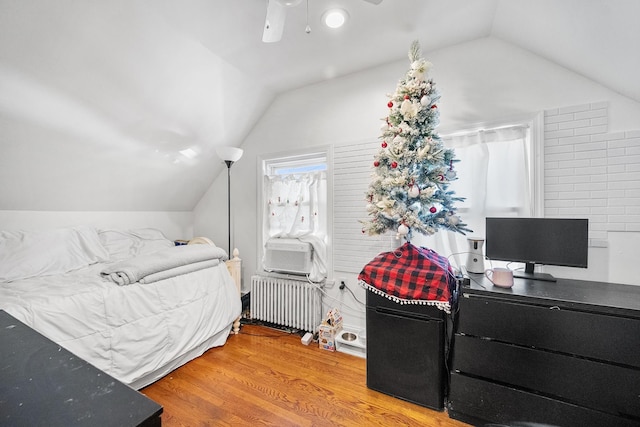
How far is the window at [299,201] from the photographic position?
283 centimetres

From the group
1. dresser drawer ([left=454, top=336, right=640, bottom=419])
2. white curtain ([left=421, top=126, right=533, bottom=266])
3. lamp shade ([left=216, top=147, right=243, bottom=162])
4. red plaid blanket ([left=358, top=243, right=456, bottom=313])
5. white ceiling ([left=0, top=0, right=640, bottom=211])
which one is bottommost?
dresser drawer ([left=454, top=336, right=640, bottom=419])

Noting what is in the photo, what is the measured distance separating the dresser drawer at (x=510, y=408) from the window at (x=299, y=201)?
1482 millimetres

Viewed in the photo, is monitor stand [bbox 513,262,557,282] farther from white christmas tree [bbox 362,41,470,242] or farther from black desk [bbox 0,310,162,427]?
black desk [bbox 0,310,162,427]

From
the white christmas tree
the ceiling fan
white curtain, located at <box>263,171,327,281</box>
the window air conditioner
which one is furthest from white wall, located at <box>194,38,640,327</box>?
the ceiling fan

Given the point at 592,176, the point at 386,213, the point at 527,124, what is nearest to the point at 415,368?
the point at 386,213

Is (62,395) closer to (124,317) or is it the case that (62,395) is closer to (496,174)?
(124,317)

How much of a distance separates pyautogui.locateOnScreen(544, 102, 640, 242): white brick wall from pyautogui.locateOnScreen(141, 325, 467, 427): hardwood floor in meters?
1.67

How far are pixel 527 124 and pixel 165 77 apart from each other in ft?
9.48

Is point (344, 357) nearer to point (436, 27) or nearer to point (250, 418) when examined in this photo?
point (250, 418)

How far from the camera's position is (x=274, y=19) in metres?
1.54

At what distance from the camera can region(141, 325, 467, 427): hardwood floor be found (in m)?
1.67

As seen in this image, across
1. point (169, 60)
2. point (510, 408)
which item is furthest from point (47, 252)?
point (510, 408)

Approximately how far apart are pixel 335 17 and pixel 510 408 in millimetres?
2704

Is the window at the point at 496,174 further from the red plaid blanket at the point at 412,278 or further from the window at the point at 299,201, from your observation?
the window at the point at 299,201
